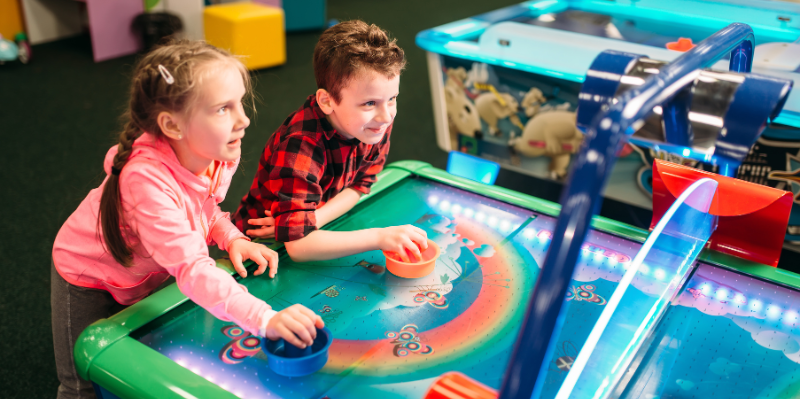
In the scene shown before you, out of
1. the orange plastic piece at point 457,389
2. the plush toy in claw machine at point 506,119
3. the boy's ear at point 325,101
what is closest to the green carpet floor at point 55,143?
the boy's ear at point 325,101

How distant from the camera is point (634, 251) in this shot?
105 centimetres

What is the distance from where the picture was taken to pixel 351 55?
929 millimetres

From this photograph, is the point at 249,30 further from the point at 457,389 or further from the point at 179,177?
the point at 457,389

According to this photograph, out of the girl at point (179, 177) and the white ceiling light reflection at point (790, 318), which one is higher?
the girl at point (179, 177)

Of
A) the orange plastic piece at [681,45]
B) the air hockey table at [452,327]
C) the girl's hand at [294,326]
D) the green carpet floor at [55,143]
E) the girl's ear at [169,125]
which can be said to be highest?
the girl's ear at [169,125]

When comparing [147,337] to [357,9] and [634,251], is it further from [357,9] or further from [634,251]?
[357,9]

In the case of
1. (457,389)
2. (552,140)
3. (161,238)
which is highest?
(161,238)

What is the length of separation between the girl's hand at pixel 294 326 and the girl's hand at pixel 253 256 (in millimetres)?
214

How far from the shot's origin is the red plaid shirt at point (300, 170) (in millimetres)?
951

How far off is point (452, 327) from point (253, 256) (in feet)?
1.10

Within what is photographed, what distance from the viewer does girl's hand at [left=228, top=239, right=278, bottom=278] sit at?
3.02 feet

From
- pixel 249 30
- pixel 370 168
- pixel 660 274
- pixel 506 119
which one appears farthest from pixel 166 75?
pixel 249 30

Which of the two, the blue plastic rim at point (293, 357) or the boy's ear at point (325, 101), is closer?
the blue plastic rim at point (293, 357)

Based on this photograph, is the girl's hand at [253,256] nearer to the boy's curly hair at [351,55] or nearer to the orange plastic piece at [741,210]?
the boy's curly hair at [351,55]
